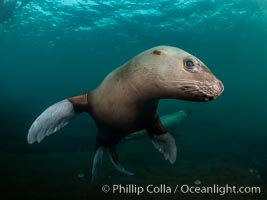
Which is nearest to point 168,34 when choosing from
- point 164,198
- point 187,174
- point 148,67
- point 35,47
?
point 35,47

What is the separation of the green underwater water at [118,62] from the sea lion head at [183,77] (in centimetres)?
396

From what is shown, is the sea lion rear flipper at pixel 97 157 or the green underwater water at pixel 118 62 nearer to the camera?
the sea lion rear flipper at pixel 97 157

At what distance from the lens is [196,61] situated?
2.44 m

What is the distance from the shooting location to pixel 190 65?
7.98 feet

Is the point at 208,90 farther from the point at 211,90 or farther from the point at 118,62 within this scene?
the point at 118,62

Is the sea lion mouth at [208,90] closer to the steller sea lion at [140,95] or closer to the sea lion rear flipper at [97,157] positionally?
the steller sea lion at [140,95]

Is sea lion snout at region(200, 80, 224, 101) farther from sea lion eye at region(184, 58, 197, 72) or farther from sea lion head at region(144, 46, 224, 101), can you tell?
sea lion eye at region(184, 58, 197, 72)

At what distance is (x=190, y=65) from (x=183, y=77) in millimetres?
121

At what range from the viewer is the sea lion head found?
228 centimetres

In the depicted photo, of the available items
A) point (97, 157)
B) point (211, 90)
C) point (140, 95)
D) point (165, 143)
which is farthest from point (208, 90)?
point (97, 157)

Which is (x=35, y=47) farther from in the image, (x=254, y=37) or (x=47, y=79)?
(x=47, y=79)

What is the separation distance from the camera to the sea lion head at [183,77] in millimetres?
2277

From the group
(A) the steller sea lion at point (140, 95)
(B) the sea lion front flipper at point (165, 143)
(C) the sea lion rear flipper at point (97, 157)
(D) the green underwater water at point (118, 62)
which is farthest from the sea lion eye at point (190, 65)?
(D) the green underwater water at point (118, 62)

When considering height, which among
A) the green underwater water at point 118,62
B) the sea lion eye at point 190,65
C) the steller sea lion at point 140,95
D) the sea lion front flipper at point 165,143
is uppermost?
the sea lion eye at point 190,65
